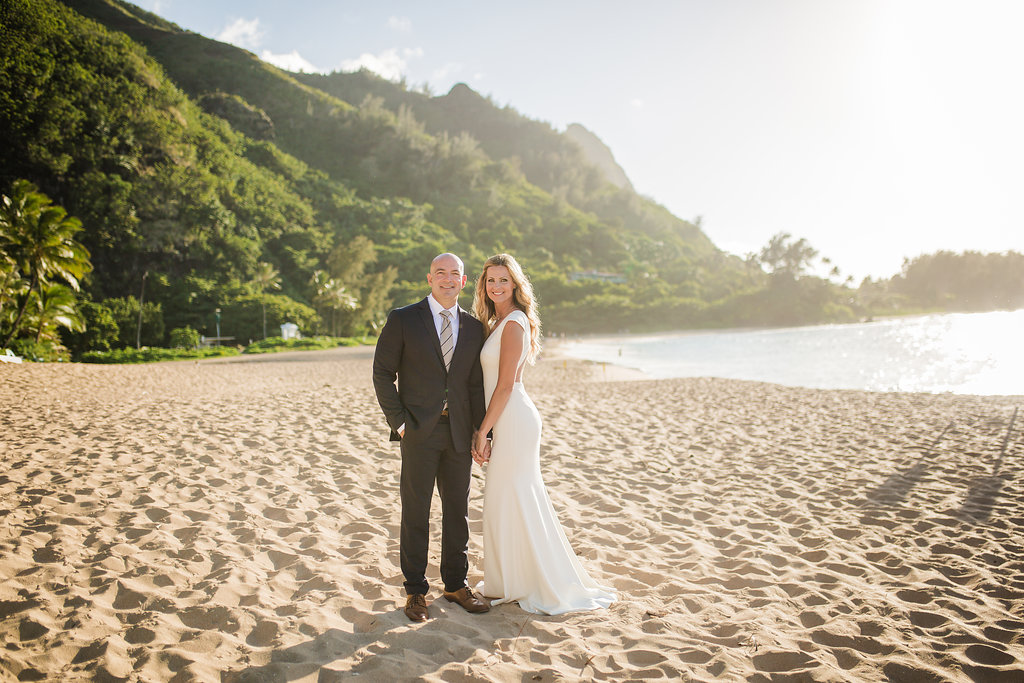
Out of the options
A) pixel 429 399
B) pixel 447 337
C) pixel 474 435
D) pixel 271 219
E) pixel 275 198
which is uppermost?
pixel 275 198

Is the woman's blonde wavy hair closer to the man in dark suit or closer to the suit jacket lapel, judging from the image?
the man in dark suit

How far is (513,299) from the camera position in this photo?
8.97 feet

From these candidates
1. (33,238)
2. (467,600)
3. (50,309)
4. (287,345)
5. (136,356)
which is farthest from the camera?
(287,345)

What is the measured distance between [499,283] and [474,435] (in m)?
0.83

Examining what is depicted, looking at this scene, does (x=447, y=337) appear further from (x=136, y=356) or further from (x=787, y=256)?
(x=787, y=256)

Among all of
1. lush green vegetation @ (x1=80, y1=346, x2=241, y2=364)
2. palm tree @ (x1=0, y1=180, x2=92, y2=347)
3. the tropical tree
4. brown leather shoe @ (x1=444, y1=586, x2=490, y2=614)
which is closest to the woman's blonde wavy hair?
brown leather shoe @ (x1=444, y1=586, x2=490, y2=614)

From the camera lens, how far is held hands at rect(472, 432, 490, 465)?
2637 millimetres

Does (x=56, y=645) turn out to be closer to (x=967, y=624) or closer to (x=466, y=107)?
(x=967, y=624)

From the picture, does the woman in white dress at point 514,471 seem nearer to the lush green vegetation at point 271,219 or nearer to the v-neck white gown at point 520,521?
the v-neck white gown at point 520,521

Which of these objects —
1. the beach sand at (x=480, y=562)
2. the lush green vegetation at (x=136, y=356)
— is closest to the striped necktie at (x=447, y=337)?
the beach sand at (x=480, y=562)

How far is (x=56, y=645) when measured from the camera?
2164mm

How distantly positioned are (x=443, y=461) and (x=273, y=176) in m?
77.9

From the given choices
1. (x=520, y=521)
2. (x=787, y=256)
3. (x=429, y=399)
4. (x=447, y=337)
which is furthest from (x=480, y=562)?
(x=787, y=256)

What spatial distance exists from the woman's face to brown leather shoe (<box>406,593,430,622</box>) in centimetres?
164
